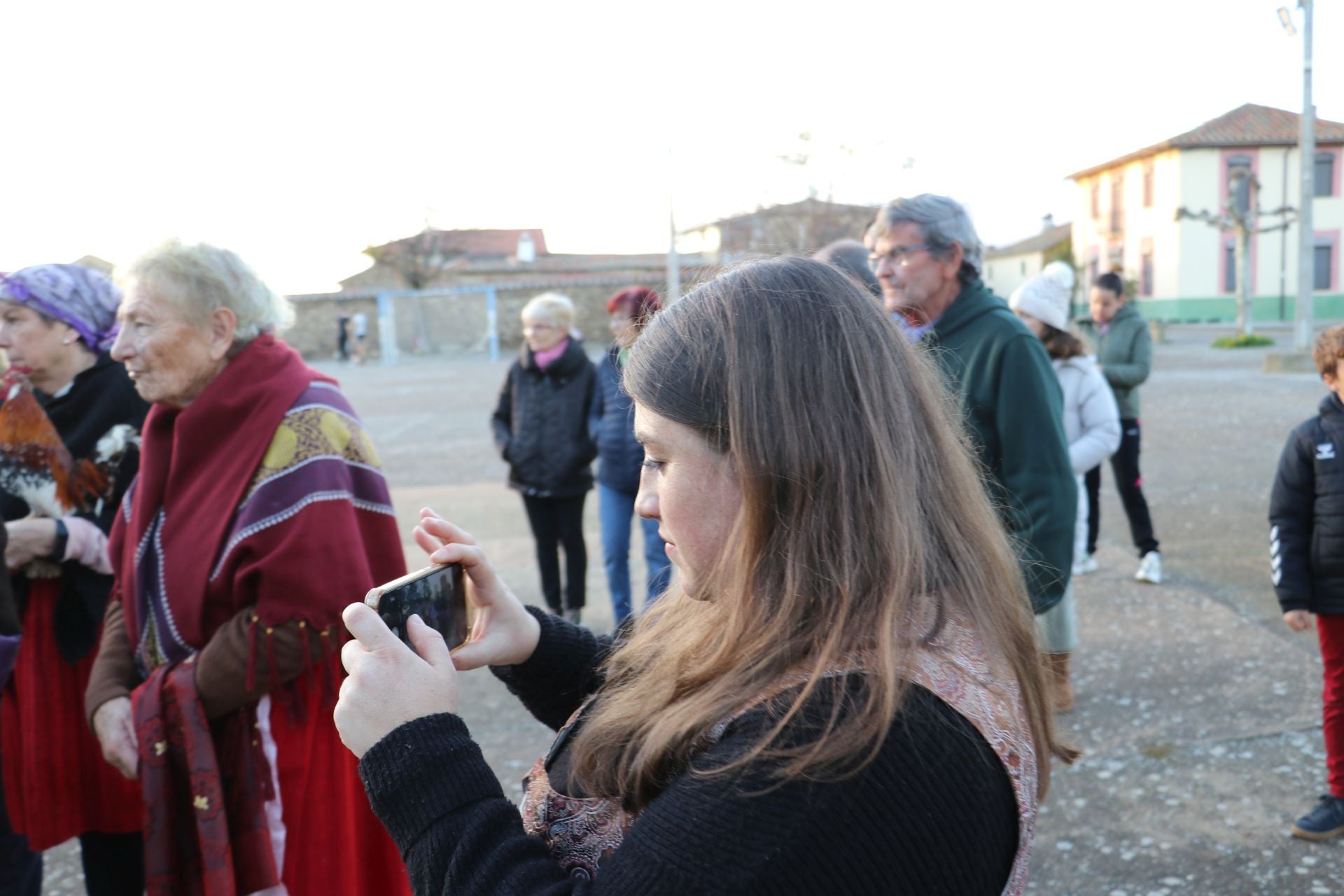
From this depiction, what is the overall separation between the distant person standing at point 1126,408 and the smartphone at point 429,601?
5136 mm

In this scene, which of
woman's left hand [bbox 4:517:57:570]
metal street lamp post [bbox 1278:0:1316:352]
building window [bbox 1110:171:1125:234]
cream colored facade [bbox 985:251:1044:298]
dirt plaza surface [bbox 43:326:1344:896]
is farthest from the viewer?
cream colored facade [bbox 985:251:1044:298]

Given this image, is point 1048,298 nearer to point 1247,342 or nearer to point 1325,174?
Result: point 1247,342

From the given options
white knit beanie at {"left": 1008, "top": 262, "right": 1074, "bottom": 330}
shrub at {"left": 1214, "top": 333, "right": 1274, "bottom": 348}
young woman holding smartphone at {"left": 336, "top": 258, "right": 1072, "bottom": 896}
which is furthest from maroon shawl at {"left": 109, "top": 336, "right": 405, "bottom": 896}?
shrub at {"left": 1214, "top": 333, "right": 1274, "bottom": 348}

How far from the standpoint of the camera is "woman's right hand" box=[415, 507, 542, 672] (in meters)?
1.69

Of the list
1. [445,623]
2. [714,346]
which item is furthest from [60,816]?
[714,346]

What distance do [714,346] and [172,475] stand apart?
180cm

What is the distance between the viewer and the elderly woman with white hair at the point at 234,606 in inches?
92.8

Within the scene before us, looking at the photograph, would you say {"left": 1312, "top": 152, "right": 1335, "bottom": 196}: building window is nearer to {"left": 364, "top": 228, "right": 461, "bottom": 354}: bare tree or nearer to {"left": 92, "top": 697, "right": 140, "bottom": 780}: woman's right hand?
{"left": 364, "top": 228, "right": 461, "bottom": 354}: bare tree

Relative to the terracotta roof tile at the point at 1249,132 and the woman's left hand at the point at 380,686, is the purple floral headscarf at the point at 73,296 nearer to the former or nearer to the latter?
the woman's left hand at the point at 380,686

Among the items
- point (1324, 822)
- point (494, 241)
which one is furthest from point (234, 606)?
point (494, 241)

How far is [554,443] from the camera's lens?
5.75 metres

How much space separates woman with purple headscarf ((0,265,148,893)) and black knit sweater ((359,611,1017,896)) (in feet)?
6.93

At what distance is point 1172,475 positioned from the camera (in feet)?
30.1

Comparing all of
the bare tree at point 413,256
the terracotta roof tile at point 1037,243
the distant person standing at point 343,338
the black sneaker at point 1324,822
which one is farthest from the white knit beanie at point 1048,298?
the terracotta roof tile at point 1037,243
